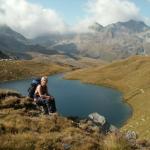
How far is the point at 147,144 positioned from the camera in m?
20.8

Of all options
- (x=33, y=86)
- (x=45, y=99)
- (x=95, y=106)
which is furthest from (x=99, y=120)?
(x=95, y=106)

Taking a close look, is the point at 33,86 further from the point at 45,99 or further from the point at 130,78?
the point at 130,78

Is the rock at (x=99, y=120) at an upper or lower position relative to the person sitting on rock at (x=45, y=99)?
lower

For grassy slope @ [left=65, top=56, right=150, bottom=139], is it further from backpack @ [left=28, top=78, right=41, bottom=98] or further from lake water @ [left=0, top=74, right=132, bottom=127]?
backpack @ [left=28, top=78, right=41, bottom=98]

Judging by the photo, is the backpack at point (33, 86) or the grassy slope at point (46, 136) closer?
the grassy slope at point (46, 136)

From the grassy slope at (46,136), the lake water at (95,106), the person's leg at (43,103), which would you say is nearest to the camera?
the grassy slope at (46,136)

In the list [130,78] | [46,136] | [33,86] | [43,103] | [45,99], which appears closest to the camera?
[46,136]

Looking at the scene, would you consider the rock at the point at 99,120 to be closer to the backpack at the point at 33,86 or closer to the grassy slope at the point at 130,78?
the backpack at the point at 33,86

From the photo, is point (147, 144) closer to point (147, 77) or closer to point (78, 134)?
point (78, 134)

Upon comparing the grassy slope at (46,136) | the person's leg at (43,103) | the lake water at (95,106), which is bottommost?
the grassy slope at (46,136)

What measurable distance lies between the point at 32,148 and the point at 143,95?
89398 millimetres

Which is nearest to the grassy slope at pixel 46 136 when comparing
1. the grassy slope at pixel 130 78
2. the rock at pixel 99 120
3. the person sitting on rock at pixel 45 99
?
the person sitting on rock at pixel 45 99

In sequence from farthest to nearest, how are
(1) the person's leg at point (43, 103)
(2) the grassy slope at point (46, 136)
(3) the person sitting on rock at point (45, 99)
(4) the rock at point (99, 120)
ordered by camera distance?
1. (4) the rock at point (99, 120)
2. (1) the person's leg at point (43, 103)
3. (3) the person sitting on rock at point (45, 99)
4. (2) the grassy slope at point (46, 136)

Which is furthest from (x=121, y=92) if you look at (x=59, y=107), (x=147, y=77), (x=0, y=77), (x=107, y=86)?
(x=0, y=77)
